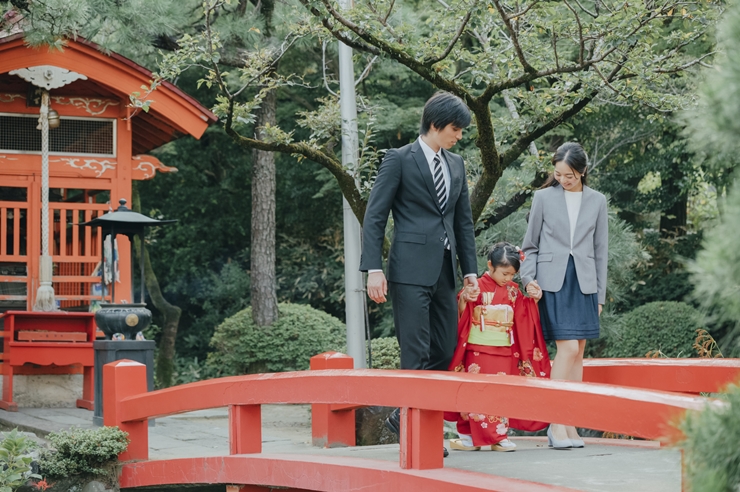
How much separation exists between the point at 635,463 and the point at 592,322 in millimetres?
744

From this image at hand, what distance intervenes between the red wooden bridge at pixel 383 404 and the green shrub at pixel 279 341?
6.36 metres

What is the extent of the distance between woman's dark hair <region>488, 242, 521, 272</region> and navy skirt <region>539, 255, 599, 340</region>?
0.75 feet

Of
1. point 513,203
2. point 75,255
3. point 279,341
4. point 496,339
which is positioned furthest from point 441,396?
point 279,341

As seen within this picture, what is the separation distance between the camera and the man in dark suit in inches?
171

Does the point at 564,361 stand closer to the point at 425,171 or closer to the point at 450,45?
the point at 425,171

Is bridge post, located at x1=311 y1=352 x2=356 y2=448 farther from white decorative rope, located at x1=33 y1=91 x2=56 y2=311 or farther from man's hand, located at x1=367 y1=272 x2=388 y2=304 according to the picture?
white decorative rope, located at x1=33 y1=91 x2=56 y2=311

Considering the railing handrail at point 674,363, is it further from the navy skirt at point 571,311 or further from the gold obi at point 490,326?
the gold obi at point 490,326

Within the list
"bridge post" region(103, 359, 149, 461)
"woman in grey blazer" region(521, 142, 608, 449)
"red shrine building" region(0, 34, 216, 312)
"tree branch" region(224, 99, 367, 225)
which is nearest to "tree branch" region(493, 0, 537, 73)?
"woman in grey blazer" region(521, 142, 608, 449)

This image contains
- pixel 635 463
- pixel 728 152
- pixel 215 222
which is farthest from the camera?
pixel 215 222

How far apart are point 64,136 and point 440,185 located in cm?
609

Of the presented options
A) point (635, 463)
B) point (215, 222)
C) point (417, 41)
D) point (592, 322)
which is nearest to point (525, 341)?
point (592, 322)

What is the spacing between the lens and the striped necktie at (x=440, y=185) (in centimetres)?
449

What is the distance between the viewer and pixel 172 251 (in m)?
16.9

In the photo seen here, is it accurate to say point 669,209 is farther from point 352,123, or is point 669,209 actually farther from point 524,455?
point 524,455
